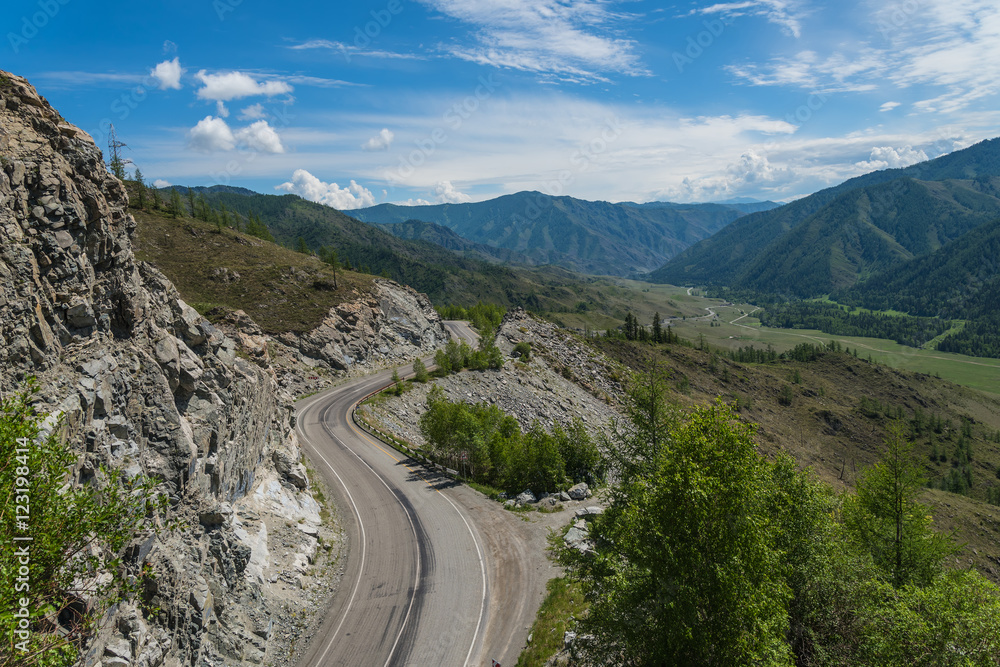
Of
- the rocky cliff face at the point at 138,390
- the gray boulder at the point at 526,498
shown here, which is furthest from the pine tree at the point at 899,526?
the rocky cliff face at the point at 138,390

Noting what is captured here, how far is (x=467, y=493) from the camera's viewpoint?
1649 inches

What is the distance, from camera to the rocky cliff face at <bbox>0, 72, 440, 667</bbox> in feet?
53.4

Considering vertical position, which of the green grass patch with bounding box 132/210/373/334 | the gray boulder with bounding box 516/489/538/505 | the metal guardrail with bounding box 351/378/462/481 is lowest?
the gray boulder with bounding box 516/489/538/505

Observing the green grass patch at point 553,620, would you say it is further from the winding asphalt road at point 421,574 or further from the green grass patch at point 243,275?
the green grass patch at point 243,275

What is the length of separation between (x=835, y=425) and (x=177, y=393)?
531 ft

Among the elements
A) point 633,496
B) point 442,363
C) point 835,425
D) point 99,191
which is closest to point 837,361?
point 835,425

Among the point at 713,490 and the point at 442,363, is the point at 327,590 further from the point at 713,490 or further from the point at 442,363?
the point at 442,363

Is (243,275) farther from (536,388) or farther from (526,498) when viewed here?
(526,498)

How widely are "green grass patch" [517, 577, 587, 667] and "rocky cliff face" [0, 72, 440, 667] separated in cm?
1323

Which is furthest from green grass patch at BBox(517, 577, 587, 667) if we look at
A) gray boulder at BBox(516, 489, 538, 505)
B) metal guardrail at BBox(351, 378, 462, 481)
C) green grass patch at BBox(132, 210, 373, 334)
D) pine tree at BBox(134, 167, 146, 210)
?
pine tree at BBox(134, 167, 146, 210)

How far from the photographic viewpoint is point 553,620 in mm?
25219

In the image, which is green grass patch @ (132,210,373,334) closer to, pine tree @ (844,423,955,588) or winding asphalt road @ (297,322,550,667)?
winding asphalt road @ (297,322,550,667)

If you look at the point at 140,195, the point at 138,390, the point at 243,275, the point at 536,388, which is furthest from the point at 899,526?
the point at 140,195

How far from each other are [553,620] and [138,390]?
23.7 m
